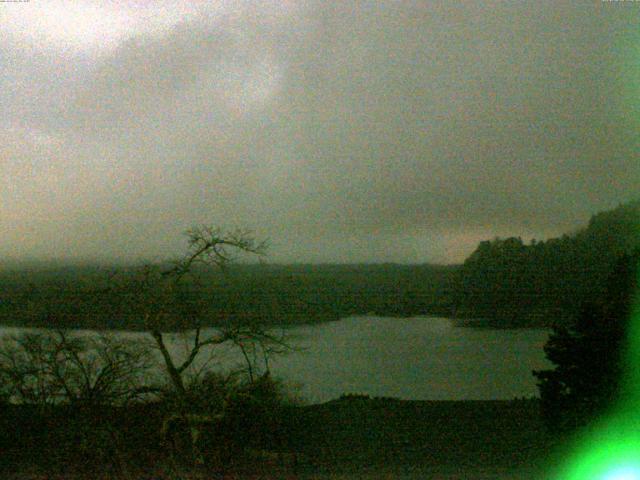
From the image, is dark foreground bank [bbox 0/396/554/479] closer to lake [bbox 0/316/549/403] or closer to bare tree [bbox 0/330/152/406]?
bare tree [bbox 0/330/152/406]

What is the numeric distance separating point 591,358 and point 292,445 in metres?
4.20

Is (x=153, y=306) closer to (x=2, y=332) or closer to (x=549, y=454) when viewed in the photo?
(x=2, y=332)

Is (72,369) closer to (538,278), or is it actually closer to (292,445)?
(292,445)

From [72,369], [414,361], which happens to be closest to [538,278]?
[414,361]

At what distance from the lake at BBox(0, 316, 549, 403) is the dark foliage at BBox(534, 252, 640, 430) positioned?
6.56ft

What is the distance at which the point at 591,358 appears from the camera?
23.8ft

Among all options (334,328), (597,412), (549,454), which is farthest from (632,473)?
(334,328)

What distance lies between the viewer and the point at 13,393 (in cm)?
794

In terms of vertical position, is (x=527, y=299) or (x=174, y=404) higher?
(x=527, y=299)

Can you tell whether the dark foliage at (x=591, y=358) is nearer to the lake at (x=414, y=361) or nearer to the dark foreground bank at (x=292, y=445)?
the dark foreground bank at (x=292, y=445)

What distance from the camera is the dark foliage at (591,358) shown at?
7027 mm

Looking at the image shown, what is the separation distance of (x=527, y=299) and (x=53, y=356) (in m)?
8.57

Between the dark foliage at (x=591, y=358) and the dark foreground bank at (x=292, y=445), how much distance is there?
2.85ft

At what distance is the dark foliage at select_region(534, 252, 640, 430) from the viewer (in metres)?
7.03
